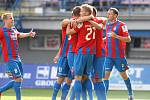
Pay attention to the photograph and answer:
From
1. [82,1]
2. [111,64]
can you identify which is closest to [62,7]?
[82,1]

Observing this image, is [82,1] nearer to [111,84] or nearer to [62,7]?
[62,7]

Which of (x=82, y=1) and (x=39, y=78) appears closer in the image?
(x=39, y=78)

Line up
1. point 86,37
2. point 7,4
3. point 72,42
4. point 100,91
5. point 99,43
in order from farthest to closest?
1. point 7,4
2. point 72,42
3. point 100,91
4. point 99,43
5. point 86,37

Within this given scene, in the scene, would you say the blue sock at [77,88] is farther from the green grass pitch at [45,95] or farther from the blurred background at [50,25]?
the blurred background at [50,25]

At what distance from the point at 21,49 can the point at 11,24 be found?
12.4m

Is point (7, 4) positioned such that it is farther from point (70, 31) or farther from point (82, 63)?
point (82, 63)

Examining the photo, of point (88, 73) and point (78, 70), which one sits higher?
point (78, 70)

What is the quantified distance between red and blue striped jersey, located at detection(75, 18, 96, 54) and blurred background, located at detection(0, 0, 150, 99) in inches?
361

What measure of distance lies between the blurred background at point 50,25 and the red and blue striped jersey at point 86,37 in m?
9.17

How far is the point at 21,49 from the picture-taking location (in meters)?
26.5

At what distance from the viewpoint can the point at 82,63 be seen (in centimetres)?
1266

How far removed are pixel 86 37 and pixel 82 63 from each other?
0.52 metres

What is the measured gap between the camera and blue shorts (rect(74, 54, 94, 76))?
12648mm

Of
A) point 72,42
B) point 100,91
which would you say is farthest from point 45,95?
point 100,91
